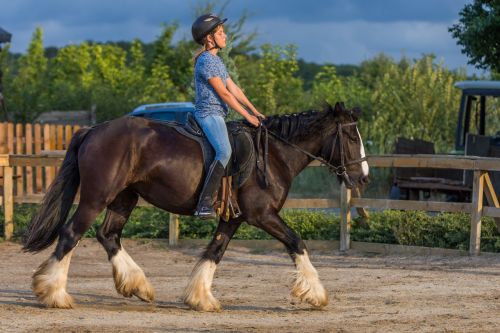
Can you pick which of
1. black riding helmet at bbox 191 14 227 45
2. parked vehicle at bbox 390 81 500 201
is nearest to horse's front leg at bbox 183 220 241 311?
black riding helmet at bbox 191 14 227 45

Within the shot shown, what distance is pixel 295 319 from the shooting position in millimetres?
8906

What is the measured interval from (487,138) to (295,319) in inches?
492

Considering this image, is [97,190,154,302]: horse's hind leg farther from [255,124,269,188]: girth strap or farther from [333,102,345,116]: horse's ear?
[333,102,345,116]: horse's ear

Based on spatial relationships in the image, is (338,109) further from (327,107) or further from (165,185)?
(165,185)

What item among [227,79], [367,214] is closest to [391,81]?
[367,214]

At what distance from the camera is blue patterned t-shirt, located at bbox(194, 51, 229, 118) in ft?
31.1

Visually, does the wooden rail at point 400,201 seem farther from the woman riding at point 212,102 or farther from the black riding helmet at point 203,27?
the black riding helmet at point 203,27

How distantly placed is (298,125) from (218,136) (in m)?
0.90

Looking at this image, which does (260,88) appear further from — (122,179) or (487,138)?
(122,179)

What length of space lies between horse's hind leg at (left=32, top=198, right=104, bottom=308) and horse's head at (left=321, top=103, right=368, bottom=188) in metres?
2.35

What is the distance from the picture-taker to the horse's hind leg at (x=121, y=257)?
382 inches

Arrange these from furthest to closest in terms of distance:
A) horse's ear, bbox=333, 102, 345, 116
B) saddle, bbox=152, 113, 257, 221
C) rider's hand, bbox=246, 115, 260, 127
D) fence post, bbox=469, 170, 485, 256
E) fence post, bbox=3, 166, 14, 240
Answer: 1. fence post, bbox=3, 166, 14, 240
2. fence post, bbox=469, 170, 485, 256
3. horse's ear, bbox=333, 102, 345, 116
4. rider's hand, bbox=246, 115, 260, 127
5. saddle, bbox=152, 113, 257, 221

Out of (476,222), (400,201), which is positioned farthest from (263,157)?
(400,201)

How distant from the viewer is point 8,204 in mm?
15664
